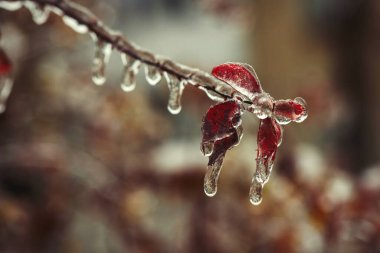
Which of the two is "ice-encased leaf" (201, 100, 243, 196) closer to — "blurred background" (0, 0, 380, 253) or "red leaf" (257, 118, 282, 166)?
"red leaf" (257, 118, 282, 166)

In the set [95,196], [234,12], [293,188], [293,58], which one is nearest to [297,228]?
[293,188]

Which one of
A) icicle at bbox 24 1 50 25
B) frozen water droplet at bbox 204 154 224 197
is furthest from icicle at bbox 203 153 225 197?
icicle at bbox 24 1 50 25

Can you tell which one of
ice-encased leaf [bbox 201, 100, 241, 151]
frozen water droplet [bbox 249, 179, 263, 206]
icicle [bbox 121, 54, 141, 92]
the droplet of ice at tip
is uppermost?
icicle [bbox 121, 54, 141, 92]

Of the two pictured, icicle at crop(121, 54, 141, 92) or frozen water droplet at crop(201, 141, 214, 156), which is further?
icicle at crop(121, 54, 141, 92)

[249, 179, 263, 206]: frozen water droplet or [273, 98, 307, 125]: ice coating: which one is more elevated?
[273, 98, 307, 125]: ice coating

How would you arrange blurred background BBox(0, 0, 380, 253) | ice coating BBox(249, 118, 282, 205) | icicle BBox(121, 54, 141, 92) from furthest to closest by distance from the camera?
blurred background BBox(0, 0, 380, 253) < icicle BBox(121, 54, 141, 92) < ice coating BBox(249, 118, 282, 205)

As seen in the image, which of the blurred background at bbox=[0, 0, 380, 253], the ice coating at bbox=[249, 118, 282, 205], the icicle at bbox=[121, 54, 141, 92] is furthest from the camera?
the blurred background at bbox=[0, 0, 380, 253]

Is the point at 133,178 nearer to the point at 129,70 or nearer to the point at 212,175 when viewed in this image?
the point at 129,70

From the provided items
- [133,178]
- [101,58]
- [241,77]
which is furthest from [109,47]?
[133,178]
